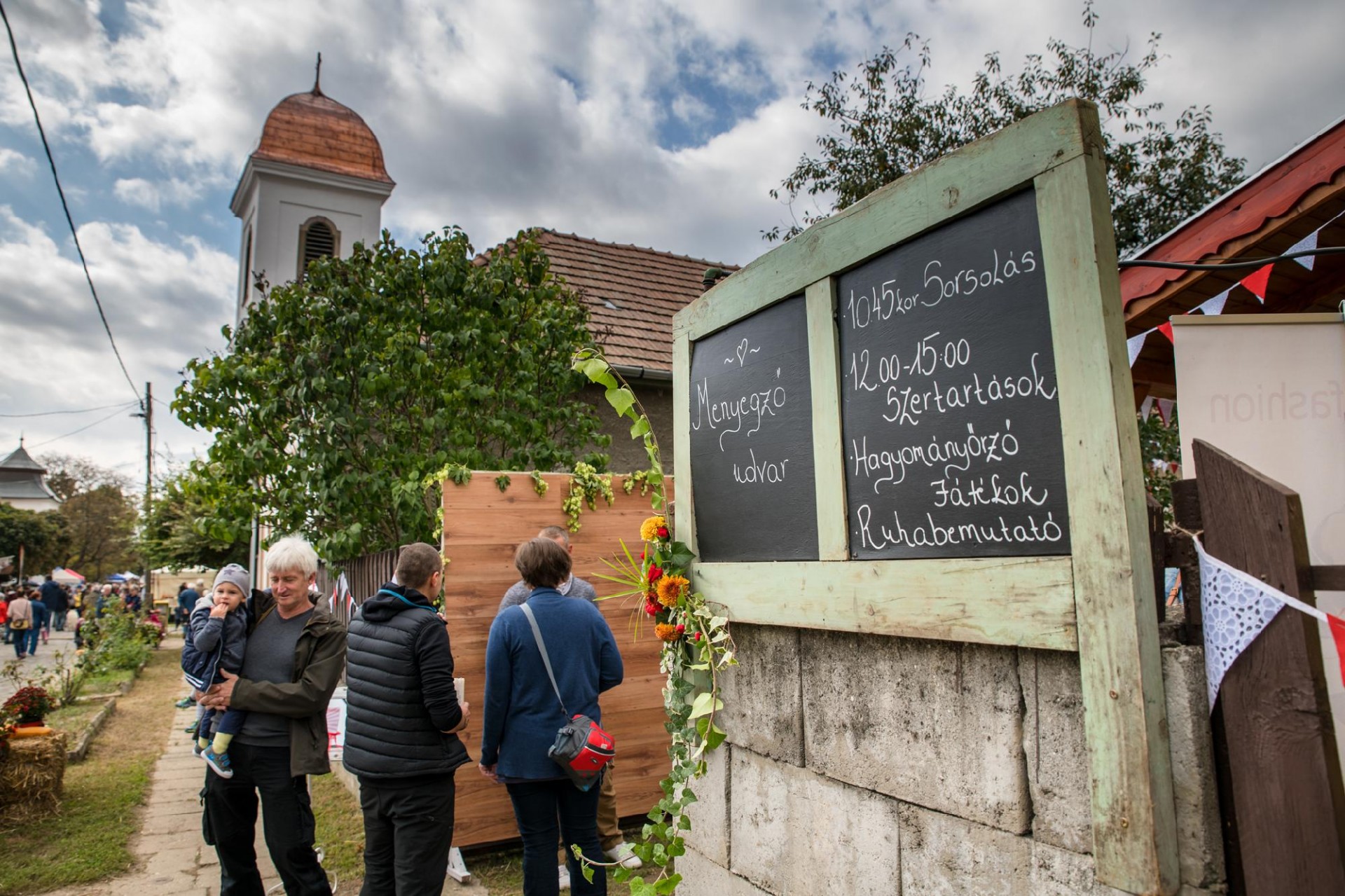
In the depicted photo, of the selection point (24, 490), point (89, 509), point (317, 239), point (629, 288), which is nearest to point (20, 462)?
point (24, 490)

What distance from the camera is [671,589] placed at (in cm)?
286

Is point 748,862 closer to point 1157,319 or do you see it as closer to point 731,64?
point 1157,319

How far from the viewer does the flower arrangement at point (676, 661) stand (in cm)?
260

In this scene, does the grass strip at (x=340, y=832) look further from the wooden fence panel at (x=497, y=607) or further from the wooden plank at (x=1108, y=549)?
the wooden plank at (x=1108, y=549)

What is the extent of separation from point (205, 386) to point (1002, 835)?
20.6ft

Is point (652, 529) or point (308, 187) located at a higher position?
point (308, 187)

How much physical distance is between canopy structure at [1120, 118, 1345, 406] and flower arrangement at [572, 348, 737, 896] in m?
2.02

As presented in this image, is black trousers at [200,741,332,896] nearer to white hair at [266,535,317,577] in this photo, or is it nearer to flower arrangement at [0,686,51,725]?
white hair at [266,535,317,577]

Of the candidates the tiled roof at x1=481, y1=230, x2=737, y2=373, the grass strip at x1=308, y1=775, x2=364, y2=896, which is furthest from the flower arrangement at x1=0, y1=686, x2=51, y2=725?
the tiled roof at x1=481, y1=230, x2=737, y2=373

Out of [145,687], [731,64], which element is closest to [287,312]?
[731,64]

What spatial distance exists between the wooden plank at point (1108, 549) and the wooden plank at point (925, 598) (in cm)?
7

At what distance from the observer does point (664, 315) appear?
11.1 metres

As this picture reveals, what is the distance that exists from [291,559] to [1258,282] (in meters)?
4.38

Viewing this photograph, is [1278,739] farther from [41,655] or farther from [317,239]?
[41,655]
